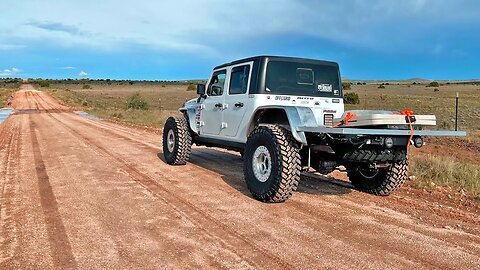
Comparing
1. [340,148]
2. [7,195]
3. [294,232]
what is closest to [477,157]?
[340,148]

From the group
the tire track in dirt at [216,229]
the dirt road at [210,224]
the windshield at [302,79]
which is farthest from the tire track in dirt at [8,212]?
the windshield at [302,79]

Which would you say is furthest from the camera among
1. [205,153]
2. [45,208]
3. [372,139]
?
[205,153]

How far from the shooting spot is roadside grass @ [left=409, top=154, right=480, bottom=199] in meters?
7.64

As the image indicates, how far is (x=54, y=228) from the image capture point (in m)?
4.92

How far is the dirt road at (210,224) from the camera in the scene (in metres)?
4.07

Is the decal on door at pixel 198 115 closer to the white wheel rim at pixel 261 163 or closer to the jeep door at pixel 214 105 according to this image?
the jeep door at pixel 214 105

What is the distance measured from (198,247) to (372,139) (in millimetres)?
2557

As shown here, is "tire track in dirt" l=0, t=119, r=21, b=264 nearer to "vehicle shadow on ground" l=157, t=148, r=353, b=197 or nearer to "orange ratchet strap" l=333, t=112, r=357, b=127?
"vehicle shadow on ground" l=157, t=148, r=353, b=197

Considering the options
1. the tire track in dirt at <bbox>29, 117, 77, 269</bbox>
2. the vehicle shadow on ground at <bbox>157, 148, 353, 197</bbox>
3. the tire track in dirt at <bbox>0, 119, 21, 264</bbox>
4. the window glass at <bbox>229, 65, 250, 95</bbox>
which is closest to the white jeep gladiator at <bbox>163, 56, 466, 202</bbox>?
the window glass at <bbox>229, 65, 250, 95</bbox>

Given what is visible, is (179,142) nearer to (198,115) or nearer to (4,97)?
(198,115)

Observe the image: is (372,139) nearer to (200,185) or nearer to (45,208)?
(200,185)

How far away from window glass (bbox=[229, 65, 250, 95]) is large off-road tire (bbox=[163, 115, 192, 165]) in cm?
185

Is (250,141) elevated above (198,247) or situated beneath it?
elevated above

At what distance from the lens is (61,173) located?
27.1ft
